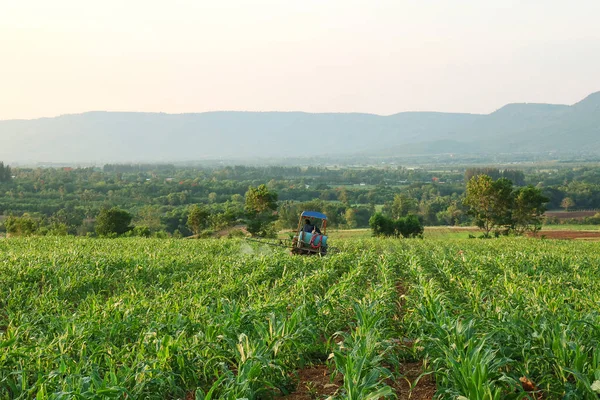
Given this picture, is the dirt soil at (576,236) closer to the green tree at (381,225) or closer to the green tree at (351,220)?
the green tree at (381,225)

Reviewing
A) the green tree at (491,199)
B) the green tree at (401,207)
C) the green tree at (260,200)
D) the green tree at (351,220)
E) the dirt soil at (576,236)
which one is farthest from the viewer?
the green tree at (401,207)

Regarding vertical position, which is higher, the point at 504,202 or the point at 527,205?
the point at 504,202

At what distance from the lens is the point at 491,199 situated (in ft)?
196

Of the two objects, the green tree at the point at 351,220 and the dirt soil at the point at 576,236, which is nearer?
the dirt soil at the point at 576,236

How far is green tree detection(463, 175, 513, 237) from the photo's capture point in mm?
58938

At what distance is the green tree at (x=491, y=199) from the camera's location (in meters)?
58.9

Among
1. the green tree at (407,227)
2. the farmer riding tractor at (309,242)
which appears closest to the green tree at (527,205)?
→ the green tree at (407,227)

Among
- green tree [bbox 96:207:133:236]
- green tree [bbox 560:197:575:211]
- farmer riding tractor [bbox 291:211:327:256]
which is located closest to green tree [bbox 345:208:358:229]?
green tree [bbox 96:207:133:236]

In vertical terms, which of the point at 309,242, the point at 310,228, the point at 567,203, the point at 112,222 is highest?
the point at 310,228

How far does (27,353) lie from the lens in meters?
6.20

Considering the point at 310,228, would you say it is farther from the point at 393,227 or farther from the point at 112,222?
the point at 112,222

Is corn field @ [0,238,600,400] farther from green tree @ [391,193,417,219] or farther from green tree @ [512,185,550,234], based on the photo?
green tree @ [391,193,417,219]

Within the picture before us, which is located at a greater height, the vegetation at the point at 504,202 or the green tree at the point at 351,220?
the vegetation at the point at 504,202

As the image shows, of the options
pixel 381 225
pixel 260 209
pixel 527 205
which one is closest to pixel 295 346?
pixel 260 209
